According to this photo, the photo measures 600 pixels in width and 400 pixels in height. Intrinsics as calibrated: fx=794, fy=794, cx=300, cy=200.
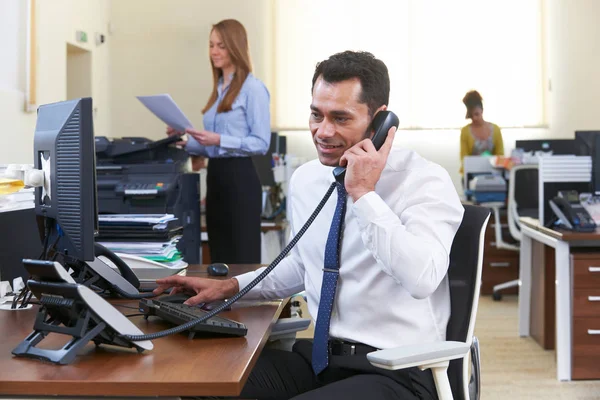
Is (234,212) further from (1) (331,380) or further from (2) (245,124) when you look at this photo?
(1) (331,380)

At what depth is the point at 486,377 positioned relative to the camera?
3.93 meters

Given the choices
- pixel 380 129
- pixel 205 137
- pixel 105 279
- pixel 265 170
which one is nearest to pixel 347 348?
pixel 380 129

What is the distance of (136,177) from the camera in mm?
3375

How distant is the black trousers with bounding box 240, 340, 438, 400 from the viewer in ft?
5.29

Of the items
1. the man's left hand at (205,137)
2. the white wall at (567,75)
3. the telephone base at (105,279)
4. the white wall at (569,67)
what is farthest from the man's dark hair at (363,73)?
the white wall at (569,67)

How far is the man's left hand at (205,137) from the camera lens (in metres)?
3.65

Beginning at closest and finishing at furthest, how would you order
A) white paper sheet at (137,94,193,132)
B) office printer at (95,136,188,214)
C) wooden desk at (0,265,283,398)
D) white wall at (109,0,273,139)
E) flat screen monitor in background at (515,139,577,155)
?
wooden desk at (0,265,283,398), office printer at (95,136,188,214), white paper sheet at (137,94,193,132), flat screen monitor in background at (515,139,577,155), white wall at (109,0,273,139)

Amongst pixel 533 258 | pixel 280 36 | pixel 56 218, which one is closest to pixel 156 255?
pixel 56 218

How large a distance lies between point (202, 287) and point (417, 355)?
63 cm

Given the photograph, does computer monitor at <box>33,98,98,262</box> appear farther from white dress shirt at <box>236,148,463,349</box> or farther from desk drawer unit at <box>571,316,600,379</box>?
desk drawer unit at <box>571,316,600,379</box>

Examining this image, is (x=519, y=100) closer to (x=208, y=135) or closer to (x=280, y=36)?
(x=280, y=36)

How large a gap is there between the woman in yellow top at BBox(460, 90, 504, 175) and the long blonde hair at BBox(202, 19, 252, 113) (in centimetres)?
391

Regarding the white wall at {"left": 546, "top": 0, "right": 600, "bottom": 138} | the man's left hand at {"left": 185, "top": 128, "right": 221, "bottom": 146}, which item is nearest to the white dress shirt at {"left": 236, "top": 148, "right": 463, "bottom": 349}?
the man's left hand at {"left": 185, "top": 128, "right": 221, "bottom": 146}

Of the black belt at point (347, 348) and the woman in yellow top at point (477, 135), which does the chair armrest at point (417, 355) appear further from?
the woman in yellow top at point (477, 135)
